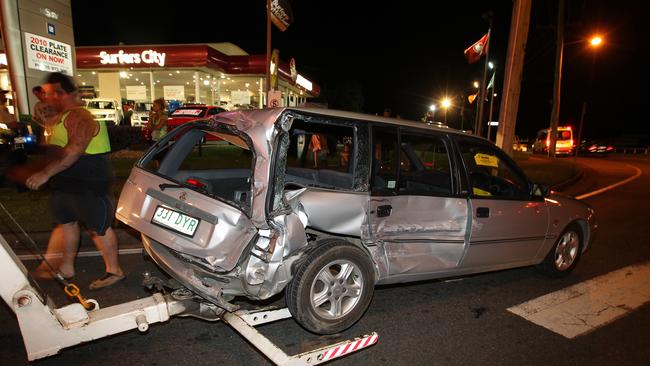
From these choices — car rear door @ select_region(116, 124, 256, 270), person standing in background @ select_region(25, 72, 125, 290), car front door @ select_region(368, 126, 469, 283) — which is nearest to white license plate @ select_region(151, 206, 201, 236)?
car rear door @ select_region(116, 124, 256, 270)

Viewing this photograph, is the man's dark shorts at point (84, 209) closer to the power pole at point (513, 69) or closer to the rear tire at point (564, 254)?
the rear tire at point (564, 254)

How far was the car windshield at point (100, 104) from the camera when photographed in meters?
21.2

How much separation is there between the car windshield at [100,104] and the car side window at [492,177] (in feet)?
71.7

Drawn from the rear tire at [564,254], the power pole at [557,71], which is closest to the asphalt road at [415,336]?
the rear tire at [564,254]

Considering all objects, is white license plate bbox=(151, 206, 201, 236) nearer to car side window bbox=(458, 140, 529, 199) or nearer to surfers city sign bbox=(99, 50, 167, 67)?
car side window bbox=(458, 140, 529, 199)

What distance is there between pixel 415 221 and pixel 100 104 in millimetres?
22480

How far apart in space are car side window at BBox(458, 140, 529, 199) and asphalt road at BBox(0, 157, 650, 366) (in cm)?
100

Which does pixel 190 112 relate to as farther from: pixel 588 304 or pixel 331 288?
pixel 588 304

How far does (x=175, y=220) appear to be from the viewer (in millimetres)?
2816

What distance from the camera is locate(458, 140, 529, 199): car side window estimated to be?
13.3ft

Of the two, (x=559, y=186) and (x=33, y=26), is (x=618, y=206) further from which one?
(x=33, y=26)

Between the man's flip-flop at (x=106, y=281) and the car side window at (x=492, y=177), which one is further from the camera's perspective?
the car side window at (x=492, y=177)

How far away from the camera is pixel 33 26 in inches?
512

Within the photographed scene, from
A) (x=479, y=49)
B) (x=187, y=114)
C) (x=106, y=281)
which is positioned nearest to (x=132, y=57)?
(x=187, y=114)
